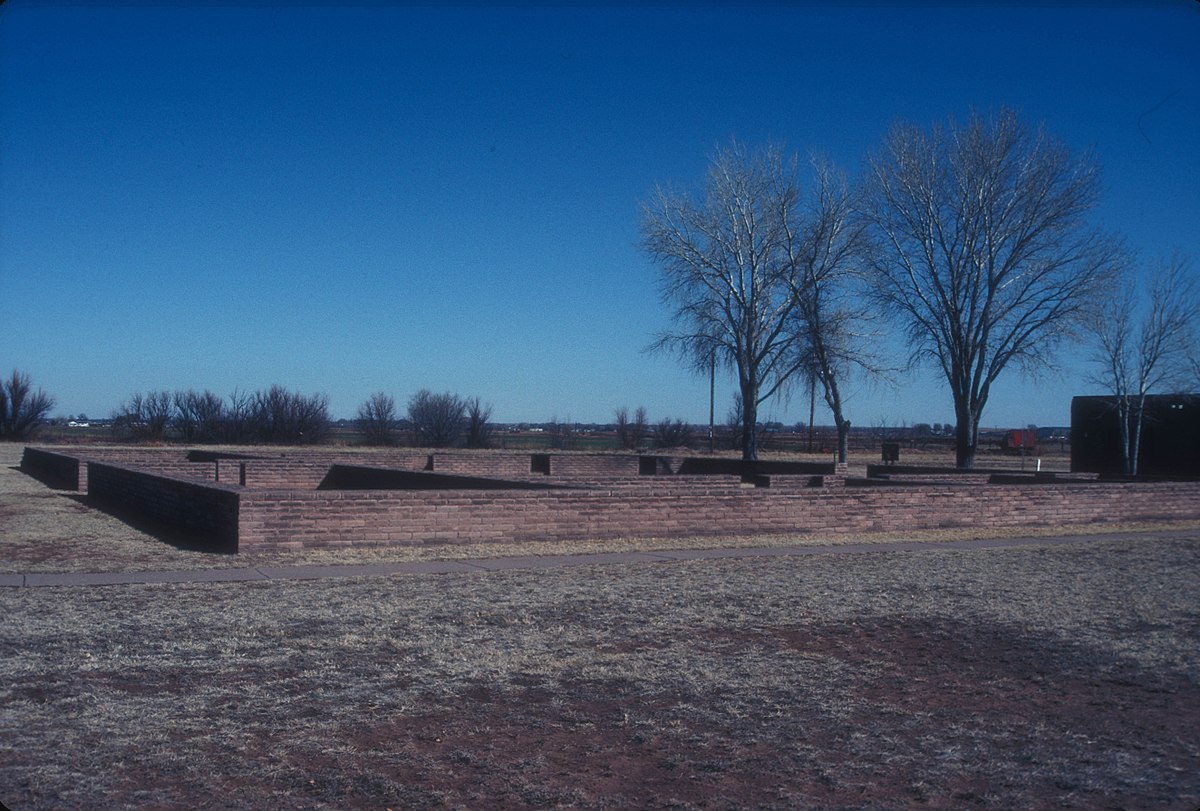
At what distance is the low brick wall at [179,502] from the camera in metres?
13.7

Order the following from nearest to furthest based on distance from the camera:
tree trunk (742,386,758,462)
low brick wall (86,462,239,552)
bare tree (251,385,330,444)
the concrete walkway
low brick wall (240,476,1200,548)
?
the concrete walkway
low brick wall (86,462,239,552)
low brick wall (240,476,1200,548)
tree trunk (742,386,758,462)
bare tree (251,385,330,444)

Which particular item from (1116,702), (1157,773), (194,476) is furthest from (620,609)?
(194,476)

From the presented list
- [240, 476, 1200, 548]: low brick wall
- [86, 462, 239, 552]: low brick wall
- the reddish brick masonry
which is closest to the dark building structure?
the reddish brick masonry

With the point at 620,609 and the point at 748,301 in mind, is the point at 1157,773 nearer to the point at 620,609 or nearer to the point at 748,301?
the point at 620,609

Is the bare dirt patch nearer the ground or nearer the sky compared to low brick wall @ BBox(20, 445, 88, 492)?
nearer the ground

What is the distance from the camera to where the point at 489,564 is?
1274cm

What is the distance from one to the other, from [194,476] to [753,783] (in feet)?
72.3

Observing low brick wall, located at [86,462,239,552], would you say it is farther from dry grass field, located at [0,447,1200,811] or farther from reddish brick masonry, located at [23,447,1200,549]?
dry grass field, located at [0,447,1200,811]

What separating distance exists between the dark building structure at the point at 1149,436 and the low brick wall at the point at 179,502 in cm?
2933

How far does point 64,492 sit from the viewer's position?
943 inches

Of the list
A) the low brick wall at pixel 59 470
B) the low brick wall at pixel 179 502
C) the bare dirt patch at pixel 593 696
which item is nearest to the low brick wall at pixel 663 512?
the low brick wall at pixel 179 502

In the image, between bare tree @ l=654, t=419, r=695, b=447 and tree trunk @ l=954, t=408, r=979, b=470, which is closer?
tree trunk @ l=954, t=408, r=979, b=470

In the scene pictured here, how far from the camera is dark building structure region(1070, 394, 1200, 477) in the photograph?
36688mm

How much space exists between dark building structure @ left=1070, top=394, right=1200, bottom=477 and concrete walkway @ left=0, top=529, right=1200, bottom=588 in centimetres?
2194
